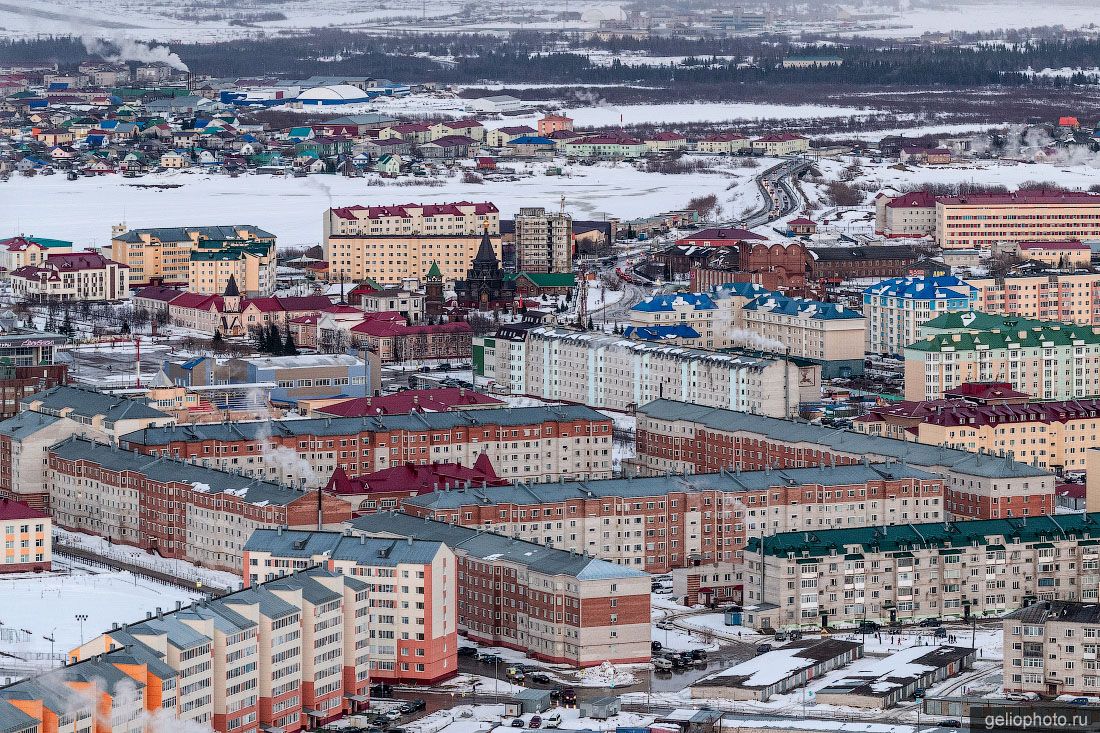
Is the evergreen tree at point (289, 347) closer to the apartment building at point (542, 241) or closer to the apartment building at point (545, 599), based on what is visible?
the apartment building at point (542, 241)

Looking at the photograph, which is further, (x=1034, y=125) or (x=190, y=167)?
(x=1034, y=125)

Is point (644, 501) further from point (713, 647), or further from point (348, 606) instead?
point (348, 606)

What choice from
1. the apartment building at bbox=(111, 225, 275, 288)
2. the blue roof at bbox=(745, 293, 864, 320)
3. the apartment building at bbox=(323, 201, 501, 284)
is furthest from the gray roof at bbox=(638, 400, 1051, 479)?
the apartment building at bbox=(111, 225, 275, 288)

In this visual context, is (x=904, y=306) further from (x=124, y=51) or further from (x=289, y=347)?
(x=124, y=51)

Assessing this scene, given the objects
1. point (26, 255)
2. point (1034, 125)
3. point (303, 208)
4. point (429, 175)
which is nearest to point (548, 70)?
point (1034, 125)

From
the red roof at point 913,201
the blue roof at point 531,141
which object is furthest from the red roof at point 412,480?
the blue roof at point 531,141

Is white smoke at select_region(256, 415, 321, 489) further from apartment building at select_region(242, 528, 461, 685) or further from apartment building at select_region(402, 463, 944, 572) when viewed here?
apartment building at select_region(242, 528, 461, 685)

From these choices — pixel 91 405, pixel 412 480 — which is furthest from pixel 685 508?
pixel 91 405
